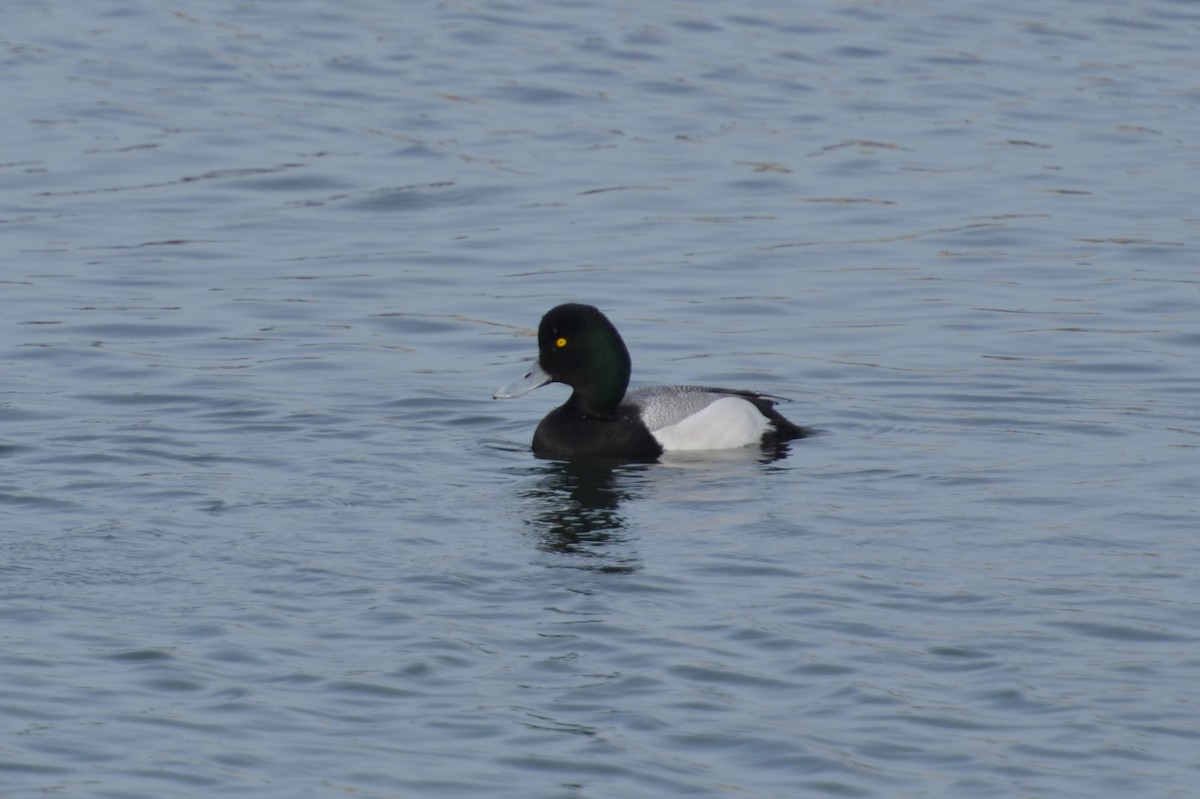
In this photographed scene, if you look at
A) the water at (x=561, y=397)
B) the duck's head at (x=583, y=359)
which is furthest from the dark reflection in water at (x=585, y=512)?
the duck's head at (x=583, y=359)

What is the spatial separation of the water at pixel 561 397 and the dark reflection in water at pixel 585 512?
0.14ft

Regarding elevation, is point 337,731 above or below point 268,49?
below

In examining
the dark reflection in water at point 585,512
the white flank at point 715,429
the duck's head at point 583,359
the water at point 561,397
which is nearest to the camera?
the water at point 561,397

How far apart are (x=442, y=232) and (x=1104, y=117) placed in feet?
25.4

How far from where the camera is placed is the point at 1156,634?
8.16 m

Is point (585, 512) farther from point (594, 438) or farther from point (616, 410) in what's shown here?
point (616, 410)

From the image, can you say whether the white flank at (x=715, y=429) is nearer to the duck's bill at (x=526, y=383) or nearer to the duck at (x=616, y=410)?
the duck at (x=616, y=410)

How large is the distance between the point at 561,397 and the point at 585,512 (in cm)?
334

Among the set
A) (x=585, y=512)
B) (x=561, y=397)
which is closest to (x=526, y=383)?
(x=561, y=397)

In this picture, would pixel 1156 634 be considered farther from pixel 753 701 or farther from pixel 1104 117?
pixel 1104 117

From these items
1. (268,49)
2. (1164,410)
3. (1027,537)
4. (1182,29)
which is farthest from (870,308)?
(1182,29)

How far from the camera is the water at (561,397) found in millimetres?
7227

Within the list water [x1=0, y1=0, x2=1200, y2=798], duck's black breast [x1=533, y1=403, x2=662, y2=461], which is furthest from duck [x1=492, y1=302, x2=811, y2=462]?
water [x1=0, y1=0, x2=1200, y2=798]

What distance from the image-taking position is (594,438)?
11.7m
